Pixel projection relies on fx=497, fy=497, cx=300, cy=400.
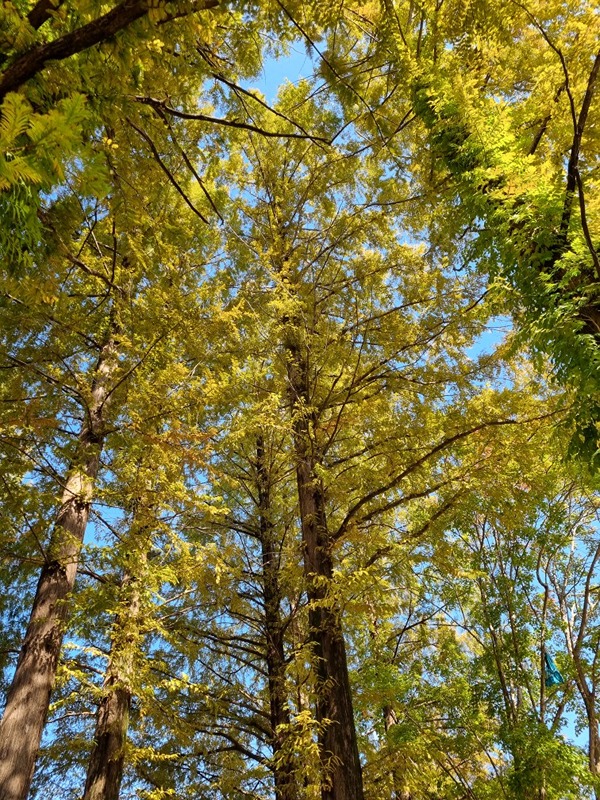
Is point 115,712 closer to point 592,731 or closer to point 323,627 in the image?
point 323,627

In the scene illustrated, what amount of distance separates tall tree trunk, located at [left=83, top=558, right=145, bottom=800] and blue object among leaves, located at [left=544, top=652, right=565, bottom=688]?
491cm

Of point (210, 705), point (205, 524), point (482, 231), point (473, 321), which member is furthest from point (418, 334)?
point (210, 705)

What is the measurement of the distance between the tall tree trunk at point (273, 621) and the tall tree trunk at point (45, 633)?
102 inches

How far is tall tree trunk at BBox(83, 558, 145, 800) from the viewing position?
4.54m

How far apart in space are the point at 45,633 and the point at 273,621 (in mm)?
3637

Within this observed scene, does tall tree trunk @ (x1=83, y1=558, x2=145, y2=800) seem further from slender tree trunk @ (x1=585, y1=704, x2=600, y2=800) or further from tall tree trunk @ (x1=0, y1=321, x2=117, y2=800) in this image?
slender tree trunk @ (x1=585, y1=704, x2=600, y2=800)

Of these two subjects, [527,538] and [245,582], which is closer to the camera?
[527,538]

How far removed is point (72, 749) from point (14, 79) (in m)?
7.42

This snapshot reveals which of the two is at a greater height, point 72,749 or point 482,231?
point 482,231

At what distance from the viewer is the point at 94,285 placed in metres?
5.53

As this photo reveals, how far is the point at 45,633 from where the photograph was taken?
4273 millimetres

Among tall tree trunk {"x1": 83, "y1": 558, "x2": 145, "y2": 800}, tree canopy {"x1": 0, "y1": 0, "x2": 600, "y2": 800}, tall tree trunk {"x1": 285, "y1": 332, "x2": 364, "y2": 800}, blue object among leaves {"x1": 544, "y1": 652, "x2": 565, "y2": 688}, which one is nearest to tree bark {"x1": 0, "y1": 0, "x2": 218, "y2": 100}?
tree canopy {"x1": 0, "y1": 0, "x2": 600, "y2": 800}

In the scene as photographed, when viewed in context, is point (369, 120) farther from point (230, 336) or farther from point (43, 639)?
point (43, 639)

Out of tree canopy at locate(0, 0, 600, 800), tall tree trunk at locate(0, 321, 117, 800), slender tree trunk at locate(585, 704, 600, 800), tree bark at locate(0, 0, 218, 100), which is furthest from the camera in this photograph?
slender tree trunk at locate(585, 704, 600, 800)
